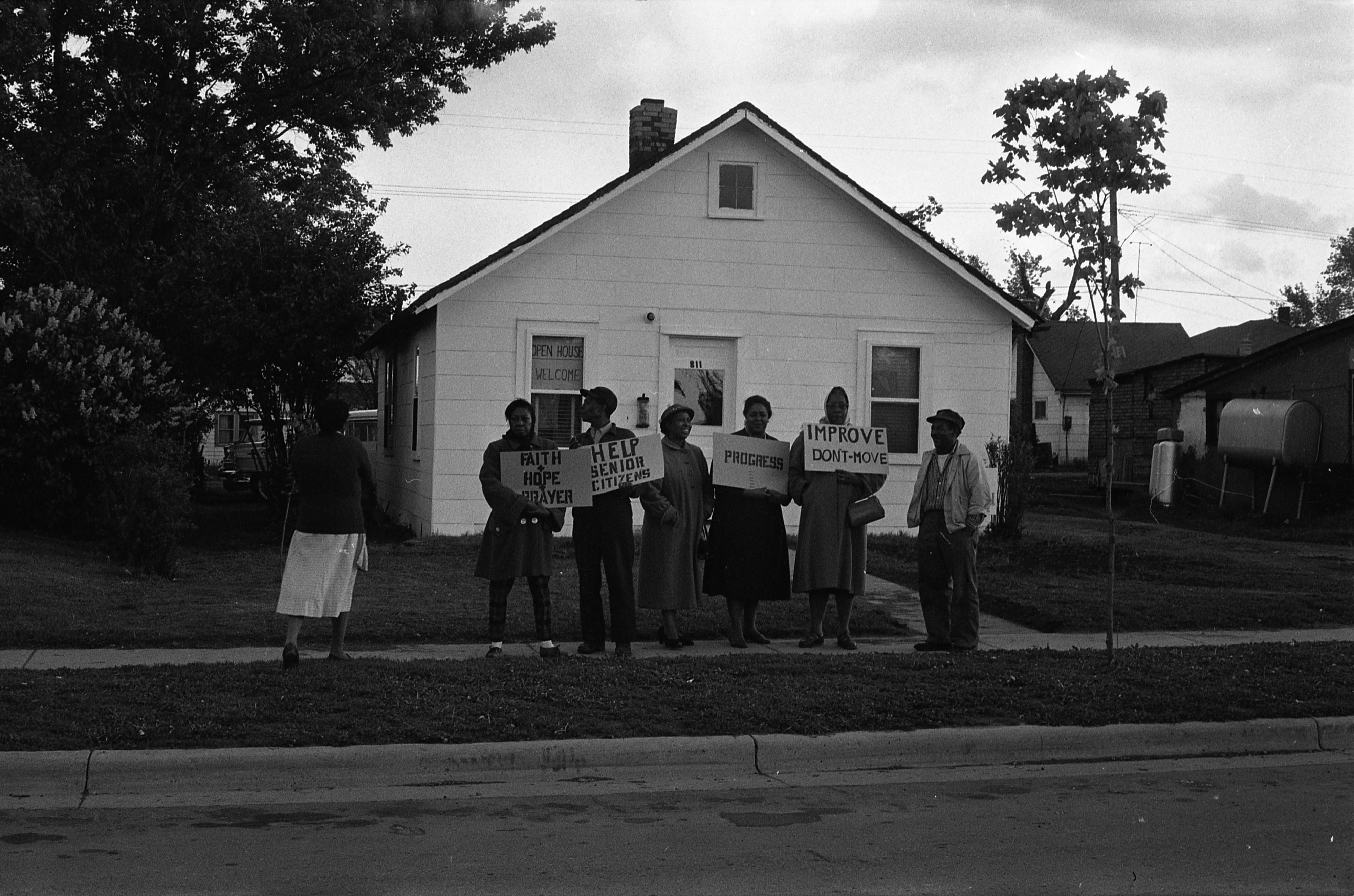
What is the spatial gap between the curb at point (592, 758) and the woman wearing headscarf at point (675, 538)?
2.92 m

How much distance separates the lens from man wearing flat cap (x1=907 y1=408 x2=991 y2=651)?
10.2m

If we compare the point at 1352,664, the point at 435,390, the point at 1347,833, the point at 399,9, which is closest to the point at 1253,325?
the point at 399,9

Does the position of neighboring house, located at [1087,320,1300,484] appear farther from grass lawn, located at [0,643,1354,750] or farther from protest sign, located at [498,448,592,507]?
protest sign, located at [498,448,592,507]

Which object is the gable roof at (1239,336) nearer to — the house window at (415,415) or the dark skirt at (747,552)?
the house window at (415,415)

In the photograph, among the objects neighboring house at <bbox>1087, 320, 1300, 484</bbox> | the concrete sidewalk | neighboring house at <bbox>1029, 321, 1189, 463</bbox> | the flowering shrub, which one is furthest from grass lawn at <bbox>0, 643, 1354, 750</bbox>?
neighboring house at <bbox>1029, 321, 1189, 463</bbox>

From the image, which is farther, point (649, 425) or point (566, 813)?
point (649, 425)

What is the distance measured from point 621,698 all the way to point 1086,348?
56729mm

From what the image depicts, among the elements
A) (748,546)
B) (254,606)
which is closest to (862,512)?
(748,546)

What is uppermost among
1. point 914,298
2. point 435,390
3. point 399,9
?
point 399,9

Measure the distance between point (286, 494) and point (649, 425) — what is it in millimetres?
7426

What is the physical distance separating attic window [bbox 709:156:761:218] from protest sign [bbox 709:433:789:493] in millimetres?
8535

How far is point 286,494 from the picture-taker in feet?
74.3

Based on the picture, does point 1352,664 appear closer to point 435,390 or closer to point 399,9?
point 435,390

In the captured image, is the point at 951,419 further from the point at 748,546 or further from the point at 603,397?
the point at 603,397
